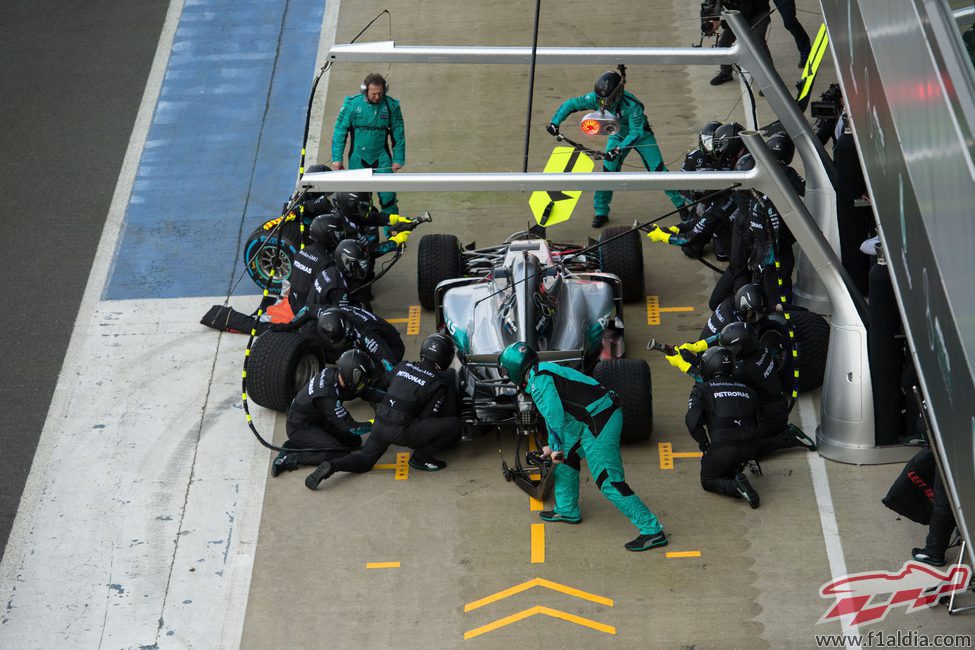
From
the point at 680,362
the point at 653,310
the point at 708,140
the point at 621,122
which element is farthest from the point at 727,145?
the point at 680,362

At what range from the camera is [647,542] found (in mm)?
10133

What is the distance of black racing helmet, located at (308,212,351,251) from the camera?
40.6 feet

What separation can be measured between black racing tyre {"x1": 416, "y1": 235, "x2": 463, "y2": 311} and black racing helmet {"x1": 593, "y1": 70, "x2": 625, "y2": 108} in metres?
2.17

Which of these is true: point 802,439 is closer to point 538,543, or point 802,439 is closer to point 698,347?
point 698,347

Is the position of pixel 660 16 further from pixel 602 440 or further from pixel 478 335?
pixel 602 440

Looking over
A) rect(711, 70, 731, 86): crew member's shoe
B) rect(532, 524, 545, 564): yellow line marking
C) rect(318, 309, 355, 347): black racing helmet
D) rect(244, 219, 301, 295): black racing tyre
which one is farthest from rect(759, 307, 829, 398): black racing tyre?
rect(711, 70, 731, 86): crew member's shoe

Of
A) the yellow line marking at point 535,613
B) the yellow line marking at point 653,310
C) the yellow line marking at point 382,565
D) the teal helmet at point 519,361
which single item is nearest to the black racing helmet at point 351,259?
the teal helmet at point 519,361

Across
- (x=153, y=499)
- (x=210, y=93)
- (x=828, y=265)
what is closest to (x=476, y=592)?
(x=153, y=499)

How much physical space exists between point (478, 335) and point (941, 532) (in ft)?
13.3

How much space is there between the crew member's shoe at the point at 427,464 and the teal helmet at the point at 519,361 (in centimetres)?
145

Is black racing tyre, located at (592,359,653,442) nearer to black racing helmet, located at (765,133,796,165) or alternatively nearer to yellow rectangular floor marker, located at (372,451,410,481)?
yellow rectangular floor marker, located at (372,451,410,481)

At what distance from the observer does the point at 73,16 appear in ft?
62.1

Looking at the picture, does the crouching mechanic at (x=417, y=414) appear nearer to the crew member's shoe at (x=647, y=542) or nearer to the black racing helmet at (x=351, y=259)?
the black racing helmet at (x=351, y=259)

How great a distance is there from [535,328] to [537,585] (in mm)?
2231
